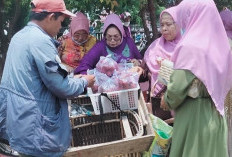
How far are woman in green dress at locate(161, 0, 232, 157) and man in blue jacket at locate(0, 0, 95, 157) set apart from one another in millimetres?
856

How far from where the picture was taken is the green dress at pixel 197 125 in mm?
2883

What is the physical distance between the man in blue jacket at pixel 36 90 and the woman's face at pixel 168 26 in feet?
4.99

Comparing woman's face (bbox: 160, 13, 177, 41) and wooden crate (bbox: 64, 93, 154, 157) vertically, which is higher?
woman's face (bbox: 160, 13, 177, 41)

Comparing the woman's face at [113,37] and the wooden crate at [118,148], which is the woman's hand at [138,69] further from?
the wooden crate at [118,148]

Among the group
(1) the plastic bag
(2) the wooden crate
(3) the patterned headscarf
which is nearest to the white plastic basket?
(1) the plastic bag

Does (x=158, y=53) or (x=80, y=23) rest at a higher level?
(x=80, y=23)

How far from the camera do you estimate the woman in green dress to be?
276 centimetres

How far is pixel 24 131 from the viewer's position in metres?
2.53

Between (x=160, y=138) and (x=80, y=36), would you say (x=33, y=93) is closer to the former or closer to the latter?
(x=160, y=138)

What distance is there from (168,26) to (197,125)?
1.35 metres

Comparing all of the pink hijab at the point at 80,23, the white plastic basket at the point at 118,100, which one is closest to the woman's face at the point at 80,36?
the pink hijab at the point at 80,23

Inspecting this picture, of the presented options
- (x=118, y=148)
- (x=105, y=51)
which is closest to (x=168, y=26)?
(x=105, y=51)

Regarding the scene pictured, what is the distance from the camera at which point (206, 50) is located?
9.03ft

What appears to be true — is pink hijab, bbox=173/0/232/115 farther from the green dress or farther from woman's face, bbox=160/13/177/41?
woman's face, bbox=160/13/177/41
